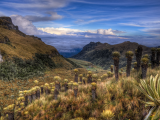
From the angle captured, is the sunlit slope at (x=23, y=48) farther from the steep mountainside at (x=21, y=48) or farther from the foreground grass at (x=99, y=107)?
the foreground grass at (x=99, y=107)

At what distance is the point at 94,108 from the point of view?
5258mm

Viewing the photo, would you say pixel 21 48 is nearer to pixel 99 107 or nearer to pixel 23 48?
pixel 23 48

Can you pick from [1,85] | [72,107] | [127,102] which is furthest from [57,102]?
[1,85]

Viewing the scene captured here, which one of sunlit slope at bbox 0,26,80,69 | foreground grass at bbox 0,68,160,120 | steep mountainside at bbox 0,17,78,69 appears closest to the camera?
foreground grass at bbox 0,68,160,120

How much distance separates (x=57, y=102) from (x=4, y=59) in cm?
3606

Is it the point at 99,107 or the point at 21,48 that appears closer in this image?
the point at 99,107

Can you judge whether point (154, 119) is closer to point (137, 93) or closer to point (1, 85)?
point (137, 93)

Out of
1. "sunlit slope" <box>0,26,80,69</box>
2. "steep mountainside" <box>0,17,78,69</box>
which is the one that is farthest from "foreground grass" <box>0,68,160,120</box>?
"sunlit slope" <box>0,26,80,69</box>

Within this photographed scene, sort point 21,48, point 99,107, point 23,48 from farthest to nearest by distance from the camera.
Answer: point 23,48
point 21,48
point 99,107

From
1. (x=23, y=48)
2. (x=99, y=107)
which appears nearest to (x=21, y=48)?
(x=23, y=48)

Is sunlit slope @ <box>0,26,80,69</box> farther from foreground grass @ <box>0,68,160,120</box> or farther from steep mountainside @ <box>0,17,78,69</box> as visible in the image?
foreground grass @ <box>0,68,160,120</box>

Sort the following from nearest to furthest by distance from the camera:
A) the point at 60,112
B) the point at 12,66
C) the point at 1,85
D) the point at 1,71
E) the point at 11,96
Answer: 1. the point at 60,112
2. the point at 11,96
3. the point at 1,85
4. the point at 1,71
5. the point at 12,66

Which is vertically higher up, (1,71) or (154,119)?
(154,119)

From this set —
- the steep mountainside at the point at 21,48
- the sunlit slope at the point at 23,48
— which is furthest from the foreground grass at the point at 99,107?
the sunlit slope at the point at 23,48
